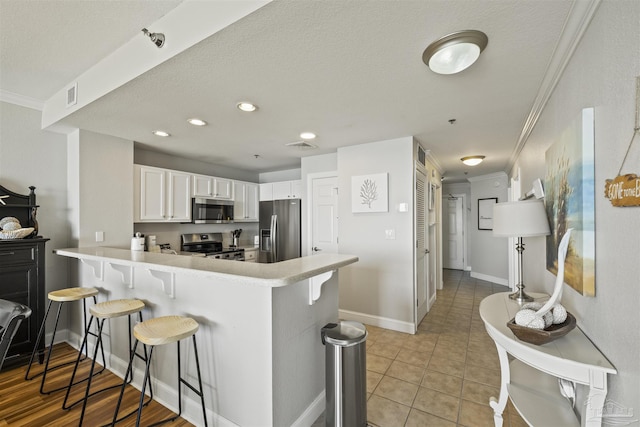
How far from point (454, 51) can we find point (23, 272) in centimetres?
408

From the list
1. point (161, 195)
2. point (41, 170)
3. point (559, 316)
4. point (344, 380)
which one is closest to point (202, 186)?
point (161, 195)

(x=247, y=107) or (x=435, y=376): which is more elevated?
(x=247, y=107)

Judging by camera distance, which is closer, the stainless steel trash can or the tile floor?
the stainless steel trash can

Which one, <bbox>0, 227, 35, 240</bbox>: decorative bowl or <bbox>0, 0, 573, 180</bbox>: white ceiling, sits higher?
<bbox>0, 0, 573, 180</bbox>: white ceiling

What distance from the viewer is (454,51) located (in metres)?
1.57

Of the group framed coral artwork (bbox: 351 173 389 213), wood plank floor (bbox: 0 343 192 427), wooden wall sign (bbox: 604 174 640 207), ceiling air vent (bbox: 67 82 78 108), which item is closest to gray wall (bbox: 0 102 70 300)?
ceiling air vent (bbox: 67 82 78 108)

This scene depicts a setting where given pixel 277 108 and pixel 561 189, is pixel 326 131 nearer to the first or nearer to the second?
pixel 277 108

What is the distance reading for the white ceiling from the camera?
135 centimetres

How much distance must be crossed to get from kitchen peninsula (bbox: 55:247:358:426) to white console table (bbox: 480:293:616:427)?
100 cm

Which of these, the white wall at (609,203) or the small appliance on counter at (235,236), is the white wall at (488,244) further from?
the small appliance on counter at (235,236)

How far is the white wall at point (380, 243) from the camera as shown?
3.34 m

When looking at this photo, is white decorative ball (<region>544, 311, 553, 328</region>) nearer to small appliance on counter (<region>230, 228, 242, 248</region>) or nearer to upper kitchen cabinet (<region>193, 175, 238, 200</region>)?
upper kitchen cabinet (<region>193, 175, 238, 200</region>)

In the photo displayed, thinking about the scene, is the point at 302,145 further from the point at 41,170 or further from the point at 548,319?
the point at 548,319

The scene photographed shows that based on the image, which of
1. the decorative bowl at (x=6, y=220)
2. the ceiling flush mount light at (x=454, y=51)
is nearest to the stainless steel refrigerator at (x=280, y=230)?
the decorative bowl at (x=6, y=220)
